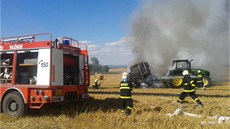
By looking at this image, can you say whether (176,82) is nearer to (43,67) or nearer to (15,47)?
(15,47)

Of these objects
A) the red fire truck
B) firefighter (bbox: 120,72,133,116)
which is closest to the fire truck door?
the red fire truck

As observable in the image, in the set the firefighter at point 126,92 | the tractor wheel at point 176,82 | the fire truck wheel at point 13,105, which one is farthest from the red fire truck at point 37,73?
the tractor wheel at point 176,82

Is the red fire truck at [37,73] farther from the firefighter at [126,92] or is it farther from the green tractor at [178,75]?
the green tractor at [178,75]

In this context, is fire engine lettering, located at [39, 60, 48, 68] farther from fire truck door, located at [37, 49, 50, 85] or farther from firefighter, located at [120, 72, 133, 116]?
firefighter, located at [120, 72, 133, 116]

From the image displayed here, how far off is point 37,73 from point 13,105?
4.38 feet

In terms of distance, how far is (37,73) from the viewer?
9172mm

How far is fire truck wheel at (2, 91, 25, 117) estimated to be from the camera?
9242 millimetres

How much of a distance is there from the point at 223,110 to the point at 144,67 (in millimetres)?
14739

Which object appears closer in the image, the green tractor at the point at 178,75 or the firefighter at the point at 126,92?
the firefighter at the point at 126,92

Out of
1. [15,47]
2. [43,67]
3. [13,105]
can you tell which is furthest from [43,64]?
[13,105]

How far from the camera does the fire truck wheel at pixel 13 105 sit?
9242mm

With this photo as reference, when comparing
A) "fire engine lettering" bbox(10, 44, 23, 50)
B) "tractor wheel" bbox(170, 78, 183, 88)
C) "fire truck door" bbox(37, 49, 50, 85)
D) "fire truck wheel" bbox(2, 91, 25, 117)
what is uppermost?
"fire engine lettering" bbox(10, 44, 23, 50)

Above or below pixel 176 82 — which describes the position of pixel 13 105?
below

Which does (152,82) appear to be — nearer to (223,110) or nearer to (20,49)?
(223,110)
